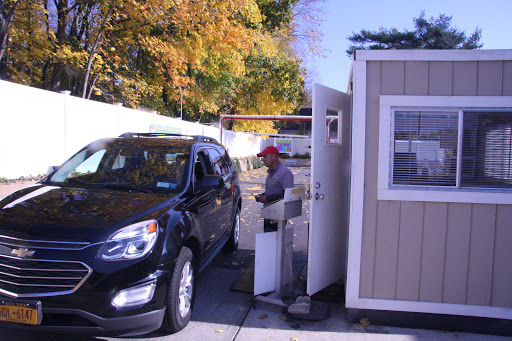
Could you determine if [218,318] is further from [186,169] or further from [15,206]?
[15,206]

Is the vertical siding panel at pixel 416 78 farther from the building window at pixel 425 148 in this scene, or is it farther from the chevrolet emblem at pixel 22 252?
the chevrolet emblem at pixel 22 252

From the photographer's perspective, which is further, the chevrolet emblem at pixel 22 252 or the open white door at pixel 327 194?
the open white door at pixel 327 194

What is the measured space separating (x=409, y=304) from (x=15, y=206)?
154 inches

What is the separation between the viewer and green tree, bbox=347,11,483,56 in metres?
18.4

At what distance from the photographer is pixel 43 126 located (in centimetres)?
909

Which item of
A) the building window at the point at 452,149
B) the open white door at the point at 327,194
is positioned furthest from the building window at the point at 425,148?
the open white door at the point at 327,194

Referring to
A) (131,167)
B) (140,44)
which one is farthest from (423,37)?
(131,167)

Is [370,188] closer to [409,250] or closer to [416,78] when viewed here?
[409,250]

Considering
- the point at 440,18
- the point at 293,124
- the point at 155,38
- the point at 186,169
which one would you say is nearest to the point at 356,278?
the point at 186,169

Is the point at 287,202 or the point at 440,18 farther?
the point at 440,18

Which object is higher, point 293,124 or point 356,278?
point 293,124

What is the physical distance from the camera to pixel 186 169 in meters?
4.26

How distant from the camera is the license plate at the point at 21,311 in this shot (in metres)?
2.72

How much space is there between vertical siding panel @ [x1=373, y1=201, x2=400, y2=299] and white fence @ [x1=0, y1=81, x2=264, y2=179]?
809 centimetres
